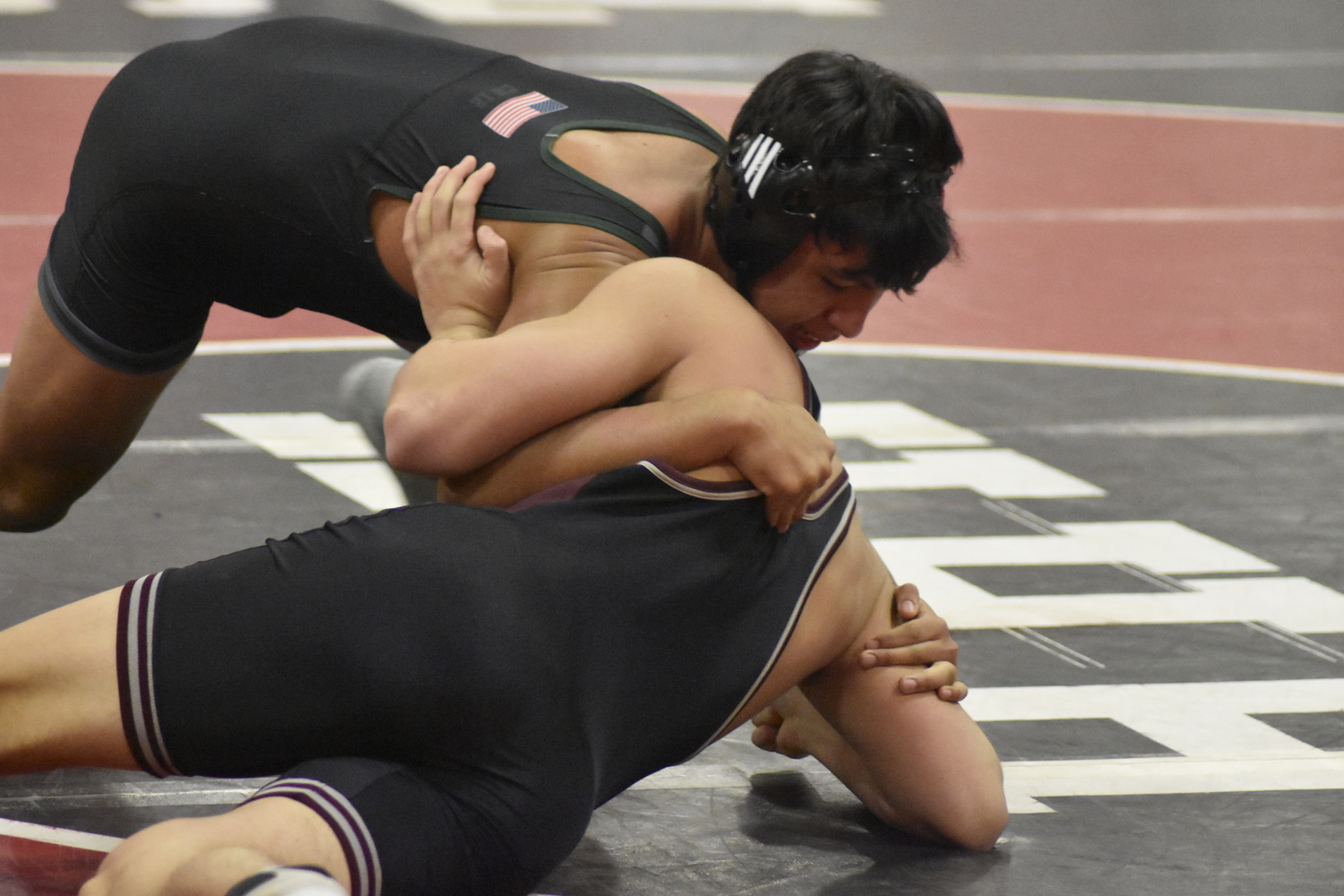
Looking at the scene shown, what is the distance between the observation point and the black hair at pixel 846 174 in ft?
7.77

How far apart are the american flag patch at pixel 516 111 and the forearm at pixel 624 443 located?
1.92 feet

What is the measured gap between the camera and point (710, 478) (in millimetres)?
2234

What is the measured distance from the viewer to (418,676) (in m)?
1.99

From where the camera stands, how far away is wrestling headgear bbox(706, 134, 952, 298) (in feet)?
7.76

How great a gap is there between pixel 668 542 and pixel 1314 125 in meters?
8.04

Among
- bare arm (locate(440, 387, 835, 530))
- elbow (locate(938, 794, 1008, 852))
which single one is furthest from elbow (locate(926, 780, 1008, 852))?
bare arm (locate(440, 387, 835, 530))

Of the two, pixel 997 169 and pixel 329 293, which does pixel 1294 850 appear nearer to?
pixel 329 293

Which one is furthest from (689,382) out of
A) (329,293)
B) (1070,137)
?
(1070,137)

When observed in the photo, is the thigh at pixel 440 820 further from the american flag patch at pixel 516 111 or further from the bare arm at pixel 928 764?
the american flag patch at pixel 516 111

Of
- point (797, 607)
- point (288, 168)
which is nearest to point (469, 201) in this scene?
point (288, 168)

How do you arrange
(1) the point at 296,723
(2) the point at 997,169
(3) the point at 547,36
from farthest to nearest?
(3) the point at 547,36 < (2) the point at 997,169 < (1) the point at 296,723

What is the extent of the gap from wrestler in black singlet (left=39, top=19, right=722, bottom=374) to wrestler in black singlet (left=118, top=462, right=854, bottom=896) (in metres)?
0.61

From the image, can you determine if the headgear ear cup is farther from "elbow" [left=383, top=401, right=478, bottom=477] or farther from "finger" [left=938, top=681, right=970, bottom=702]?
"finger" [left=938, top=681, right=970, bottom=702]

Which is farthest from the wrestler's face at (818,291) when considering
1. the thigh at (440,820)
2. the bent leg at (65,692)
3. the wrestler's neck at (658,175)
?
the bent leg at (65,692)
